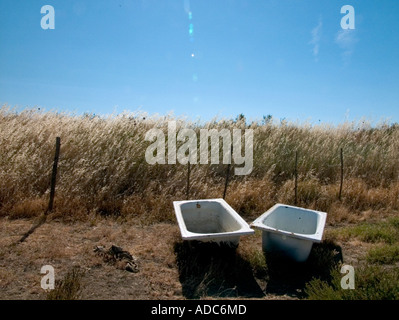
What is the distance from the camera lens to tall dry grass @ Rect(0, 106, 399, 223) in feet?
17.6

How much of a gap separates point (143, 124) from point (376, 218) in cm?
574

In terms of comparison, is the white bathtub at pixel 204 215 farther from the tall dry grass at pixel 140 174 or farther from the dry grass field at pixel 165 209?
the tall dry grass at pixel 140 174

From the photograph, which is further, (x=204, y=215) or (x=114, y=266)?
(x=204, y=215)

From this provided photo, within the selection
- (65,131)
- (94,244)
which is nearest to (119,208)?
(94,244)

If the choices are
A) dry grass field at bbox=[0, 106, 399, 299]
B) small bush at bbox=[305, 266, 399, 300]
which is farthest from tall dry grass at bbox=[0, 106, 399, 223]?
small bush at bbox=[305, 266, 399, 300]

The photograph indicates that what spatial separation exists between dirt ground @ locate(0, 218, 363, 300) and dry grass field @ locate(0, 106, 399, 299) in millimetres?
17

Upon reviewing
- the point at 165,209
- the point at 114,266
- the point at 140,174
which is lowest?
the point at 114,266

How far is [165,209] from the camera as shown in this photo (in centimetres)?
550

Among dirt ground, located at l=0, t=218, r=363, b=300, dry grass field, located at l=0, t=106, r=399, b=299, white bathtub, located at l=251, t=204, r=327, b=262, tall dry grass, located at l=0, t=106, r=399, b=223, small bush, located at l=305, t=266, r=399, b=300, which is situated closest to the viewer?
A: small bush, located at l=305, t=266, r=399, b=300

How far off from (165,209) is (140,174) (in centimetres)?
119

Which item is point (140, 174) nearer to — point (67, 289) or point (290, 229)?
point (290, 229)

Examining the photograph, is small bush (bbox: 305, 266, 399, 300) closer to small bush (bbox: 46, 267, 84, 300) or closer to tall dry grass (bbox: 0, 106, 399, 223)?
small bush (bbox: 46, 267, 84, 300)

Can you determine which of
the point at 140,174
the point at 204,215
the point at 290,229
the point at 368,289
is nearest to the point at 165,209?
the point at 204,215
